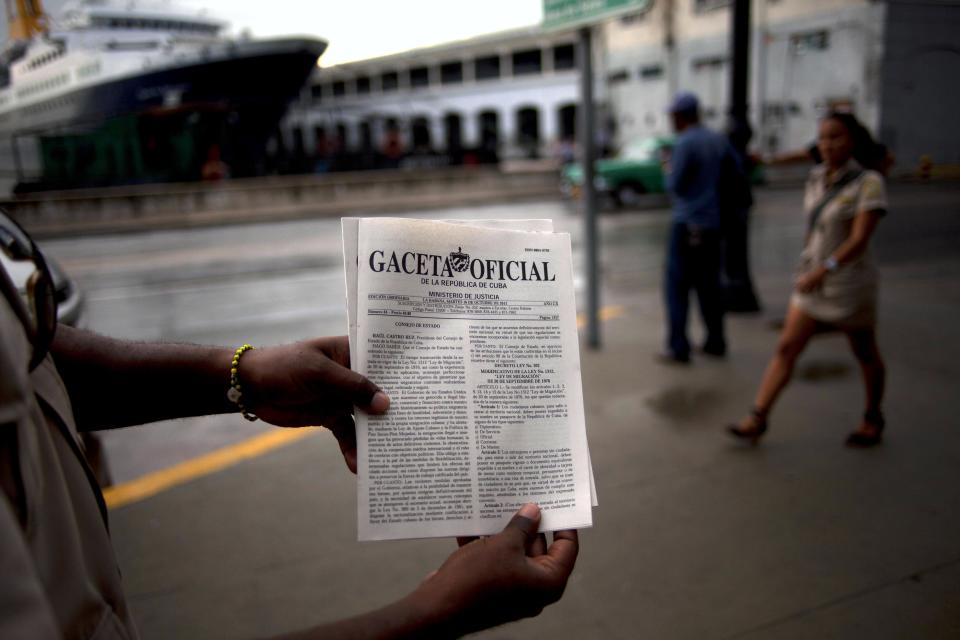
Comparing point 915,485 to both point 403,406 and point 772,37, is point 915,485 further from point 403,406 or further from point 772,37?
point 772,37

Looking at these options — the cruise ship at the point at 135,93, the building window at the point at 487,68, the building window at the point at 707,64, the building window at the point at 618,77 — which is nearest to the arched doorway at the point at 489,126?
the building window at the point at 487,68

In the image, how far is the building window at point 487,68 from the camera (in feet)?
143

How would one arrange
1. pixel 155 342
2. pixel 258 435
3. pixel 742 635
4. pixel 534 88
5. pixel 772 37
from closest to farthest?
pixel 155 342, pixel 742 635, pixel 258 435, pixel 772 37, pixel 534 88

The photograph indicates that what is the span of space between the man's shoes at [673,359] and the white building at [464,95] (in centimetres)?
3474

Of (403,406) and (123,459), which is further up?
(403,406)

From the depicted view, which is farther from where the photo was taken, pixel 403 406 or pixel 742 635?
pixel 742 635

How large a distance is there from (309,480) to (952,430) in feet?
11.0

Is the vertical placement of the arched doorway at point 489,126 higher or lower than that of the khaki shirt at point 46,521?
higher

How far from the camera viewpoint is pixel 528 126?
142ft

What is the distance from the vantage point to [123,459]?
3902 millimetres

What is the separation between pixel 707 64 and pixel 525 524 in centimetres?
2947

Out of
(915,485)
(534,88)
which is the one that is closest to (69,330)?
(915,485)

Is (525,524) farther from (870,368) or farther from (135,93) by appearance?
(135,93)

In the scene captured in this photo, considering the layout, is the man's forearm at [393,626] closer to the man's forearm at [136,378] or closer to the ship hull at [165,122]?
the man's forearm at [136,378]
